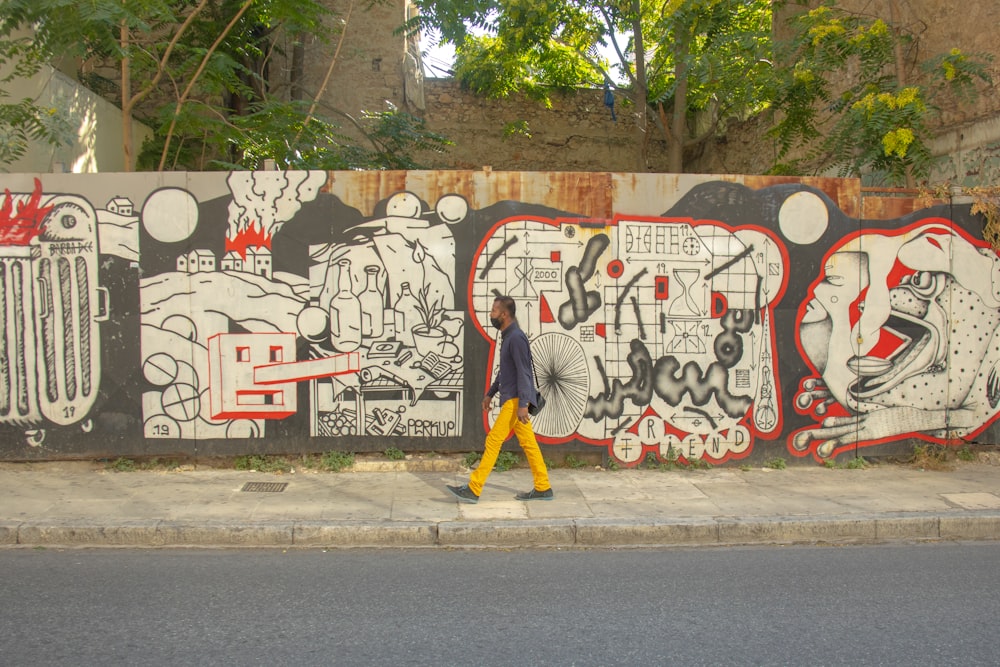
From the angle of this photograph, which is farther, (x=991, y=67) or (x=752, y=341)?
(x=991, y=67)

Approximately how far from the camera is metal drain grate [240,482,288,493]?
6660mm

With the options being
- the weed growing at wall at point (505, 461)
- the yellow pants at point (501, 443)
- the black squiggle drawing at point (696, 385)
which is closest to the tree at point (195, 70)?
the weed growing at wall at point (505, 461)

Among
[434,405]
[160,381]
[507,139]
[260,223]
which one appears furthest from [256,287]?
[507,139]

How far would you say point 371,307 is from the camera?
732 centimetres

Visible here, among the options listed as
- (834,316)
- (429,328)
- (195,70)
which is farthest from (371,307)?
(195,70)

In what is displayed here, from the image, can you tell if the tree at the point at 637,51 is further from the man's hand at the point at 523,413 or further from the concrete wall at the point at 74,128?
the man's hand at the point at 523,413

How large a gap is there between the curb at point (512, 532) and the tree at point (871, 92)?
4.25 metres

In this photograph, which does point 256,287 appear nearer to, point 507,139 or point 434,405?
point 434,405

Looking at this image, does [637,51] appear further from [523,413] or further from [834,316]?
[523,413]

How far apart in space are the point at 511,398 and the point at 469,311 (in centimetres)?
138

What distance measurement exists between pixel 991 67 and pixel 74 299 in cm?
1027

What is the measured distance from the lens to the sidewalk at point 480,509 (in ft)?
18.6

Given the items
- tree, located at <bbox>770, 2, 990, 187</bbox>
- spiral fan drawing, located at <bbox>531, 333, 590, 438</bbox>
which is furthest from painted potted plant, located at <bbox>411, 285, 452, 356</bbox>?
tree, located at <bbox>770, 2, 990, 187</bbox>

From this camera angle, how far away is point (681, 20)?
1155cm
